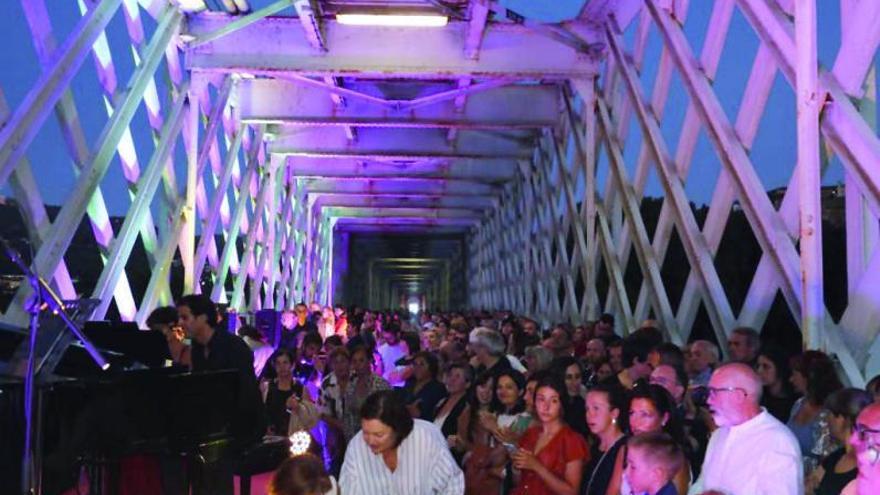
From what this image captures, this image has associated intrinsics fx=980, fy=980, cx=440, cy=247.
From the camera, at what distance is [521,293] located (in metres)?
23.1

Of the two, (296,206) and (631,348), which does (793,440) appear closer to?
(631,348)

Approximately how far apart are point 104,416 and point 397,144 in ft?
46.9

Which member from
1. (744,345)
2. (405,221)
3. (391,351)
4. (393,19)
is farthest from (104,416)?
(405,221)

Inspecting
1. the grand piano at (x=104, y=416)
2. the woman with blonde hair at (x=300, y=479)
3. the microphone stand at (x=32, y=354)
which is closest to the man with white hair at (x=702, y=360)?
the grand piano at (x=104, y=416)

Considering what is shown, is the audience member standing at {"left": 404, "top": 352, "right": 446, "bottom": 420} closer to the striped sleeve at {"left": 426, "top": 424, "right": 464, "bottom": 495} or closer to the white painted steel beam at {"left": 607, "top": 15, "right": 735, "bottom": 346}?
the striped sleeve at {"left": 426, "top": 424, "right": 464, "bottom": 495}

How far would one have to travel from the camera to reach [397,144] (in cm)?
1936

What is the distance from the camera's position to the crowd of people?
385cm

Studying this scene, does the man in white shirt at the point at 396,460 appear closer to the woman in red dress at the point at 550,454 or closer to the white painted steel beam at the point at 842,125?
the woman in red dress at the point at 550,454

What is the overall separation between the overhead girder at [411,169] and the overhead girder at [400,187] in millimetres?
2501

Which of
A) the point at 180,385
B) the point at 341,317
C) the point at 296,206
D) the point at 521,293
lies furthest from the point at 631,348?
the point at 296,206

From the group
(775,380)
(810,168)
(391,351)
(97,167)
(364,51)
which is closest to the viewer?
(775,380)

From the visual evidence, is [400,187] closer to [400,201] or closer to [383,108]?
[400,201]

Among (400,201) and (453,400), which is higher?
(400,201)

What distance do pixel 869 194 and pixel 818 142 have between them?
1.90ft
